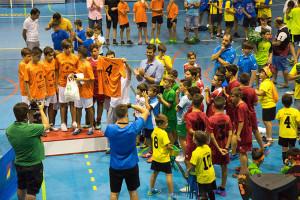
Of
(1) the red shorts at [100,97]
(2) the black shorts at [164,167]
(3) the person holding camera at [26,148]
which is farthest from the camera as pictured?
(1) the red shorts at [100,97]

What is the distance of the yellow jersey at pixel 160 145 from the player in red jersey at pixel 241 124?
1490 millimetres

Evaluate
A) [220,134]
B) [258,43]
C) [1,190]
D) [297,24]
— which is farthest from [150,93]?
[297,24]

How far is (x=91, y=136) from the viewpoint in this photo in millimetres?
9656

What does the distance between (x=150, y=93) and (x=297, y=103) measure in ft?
11.8

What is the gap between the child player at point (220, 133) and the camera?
24.7 ft

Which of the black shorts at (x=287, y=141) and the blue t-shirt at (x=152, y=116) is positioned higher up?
the blue t-shirt at (x=152, y=116)

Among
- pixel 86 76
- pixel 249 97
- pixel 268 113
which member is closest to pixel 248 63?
pixel 268 113

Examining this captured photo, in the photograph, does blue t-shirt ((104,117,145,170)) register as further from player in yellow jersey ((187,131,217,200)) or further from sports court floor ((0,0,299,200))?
sports court floor ((0,0,299,200))

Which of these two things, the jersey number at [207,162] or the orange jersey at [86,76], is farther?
the orange jersey at [86,76]

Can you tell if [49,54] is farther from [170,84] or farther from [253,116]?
[253,116]

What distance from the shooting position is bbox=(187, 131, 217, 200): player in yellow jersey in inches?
268

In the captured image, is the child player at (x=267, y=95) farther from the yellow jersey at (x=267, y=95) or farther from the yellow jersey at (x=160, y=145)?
the yellow jersey at (x=160, y=145)

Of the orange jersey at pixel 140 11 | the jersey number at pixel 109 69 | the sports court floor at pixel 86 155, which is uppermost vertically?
the orange jersey at pixel 140 11

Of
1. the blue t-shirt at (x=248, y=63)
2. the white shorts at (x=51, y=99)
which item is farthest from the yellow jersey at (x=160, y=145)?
the blue t-shirt at (x=248, y=63)
